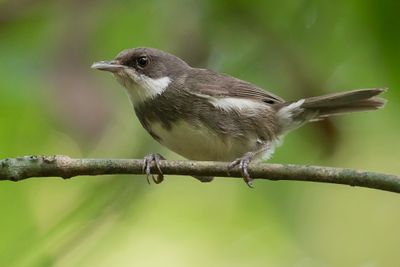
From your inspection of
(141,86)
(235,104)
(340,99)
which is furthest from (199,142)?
(340,99)

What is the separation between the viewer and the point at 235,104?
448 centimetres

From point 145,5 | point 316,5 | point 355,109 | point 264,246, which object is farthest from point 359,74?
point 264,246

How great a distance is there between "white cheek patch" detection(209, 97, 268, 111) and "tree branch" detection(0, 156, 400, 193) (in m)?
1.48

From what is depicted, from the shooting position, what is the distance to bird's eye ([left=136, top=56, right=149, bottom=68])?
4.57 meters

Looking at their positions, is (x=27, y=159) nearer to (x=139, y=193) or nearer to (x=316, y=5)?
(x=139, y=193)

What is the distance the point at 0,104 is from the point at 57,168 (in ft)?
1.77

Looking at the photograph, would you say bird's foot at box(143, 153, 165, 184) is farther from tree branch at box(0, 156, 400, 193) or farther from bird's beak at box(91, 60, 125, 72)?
bird's beak at box(91, 60, 125, 72)

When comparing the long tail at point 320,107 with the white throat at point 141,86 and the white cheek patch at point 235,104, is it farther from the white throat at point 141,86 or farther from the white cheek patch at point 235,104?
the white throat at point 141,86

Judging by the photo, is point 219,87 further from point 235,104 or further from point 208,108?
point 208,108

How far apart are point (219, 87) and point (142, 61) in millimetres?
551

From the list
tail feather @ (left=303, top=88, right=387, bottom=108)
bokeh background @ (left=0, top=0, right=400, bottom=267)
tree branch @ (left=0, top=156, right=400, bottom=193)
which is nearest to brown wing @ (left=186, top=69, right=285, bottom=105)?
tail feather @ (left=303, top=88, right=387, bottom=108)

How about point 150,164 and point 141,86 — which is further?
point 141,86

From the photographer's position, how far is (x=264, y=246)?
5.25m

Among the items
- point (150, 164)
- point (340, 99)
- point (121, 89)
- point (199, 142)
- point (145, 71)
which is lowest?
point (150, 164)
